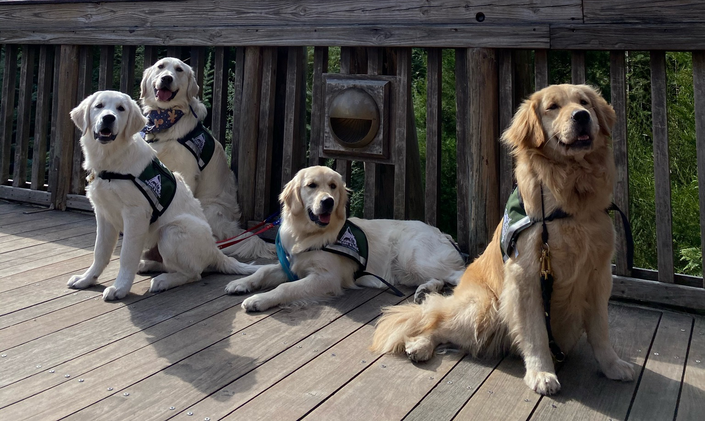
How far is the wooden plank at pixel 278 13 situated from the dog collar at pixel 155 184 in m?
1.71

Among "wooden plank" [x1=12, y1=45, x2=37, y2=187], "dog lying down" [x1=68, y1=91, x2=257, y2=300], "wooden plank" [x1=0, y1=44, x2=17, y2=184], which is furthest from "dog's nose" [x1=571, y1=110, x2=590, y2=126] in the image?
"wooden plank" [x1=0, y1=44, x2=17, y2=184]

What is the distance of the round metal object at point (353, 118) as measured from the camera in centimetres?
466

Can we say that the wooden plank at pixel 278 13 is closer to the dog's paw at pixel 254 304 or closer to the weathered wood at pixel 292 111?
the weathered wood at pixel 292 111

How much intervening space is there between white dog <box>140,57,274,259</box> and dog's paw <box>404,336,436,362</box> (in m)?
2.18

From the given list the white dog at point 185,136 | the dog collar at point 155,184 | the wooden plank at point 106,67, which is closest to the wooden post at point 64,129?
the wooden plank at point 106,67

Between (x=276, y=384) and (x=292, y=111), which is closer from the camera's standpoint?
(x=276, y=384)

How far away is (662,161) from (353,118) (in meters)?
2.18

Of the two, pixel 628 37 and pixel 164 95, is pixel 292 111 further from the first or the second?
pixel 628 37

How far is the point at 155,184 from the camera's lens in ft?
12.8

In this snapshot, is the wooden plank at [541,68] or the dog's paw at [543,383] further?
the wooden plank at [541,68]

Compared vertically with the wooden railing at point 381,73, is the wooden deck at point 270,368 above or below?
below

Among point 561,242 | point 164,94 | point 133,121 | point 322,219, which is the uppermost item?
point 164,94

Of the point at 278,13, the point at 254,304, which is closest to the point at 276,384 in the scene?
the point at 254,304

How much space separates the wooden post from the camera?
235 inches
